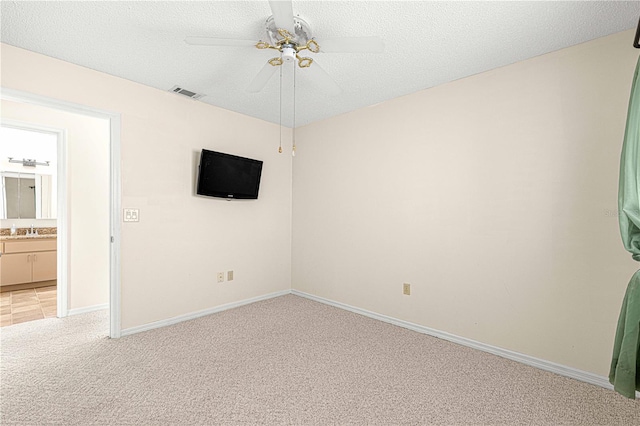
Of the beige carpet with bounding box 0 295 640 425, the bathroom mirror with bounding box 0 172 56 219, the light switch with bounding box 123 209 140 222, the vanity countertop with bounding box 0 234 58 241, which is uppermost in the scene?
the bathroom mirror with bounding box 0 172 56 219

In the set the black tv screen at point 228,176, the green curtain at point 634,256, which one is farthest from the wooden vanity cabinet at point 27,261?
the green curtain at point 634,256

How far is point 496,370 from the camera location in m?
2.28

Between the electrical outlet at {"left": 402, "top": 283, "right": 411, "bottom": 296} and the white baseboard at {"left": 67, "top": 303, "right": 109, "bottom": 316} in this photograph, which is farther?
the white baseboard at {"left": 67, "top": 303, "right": 109, "bottom": 316}

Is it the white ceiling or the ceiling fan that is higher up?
the white ceiling

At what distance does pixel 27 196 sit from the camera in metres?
5.08

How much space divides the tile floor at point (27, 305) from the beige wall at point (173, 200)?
148 cm

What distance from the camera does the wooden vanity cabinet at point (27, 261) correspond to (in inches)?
173

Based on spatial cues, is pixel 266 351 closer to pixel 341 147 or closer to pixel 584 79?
pixel 341 147

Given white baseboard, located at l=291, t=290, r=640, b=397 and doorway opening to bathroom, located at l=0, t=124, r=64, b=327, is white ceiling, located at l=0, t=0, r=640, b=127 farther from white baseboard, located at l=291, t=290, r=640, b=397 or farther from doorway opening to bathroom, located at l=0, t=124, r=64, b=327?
doorway opening to bathroom, located at l=0, t=124, r=64, b=327

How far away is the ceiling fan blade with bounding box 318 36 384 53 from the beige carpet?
2125 millimetres

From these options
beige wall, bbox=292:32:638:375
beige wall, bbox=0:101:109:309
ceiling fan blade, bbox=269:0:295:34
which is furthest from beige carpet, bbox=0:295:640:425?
ceiling fan blade, bbox=269:0:295:34

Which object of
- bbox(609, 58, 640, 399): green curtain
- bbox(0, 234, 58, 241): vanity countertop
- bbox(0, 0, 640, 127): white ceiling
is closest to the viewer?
bbox(609, 58, 640, 399): green curtain

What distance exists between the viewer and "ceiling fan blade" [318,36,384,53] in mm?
1748

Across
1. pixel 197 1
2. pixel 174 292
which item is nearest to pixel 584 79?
pixel 197 1
